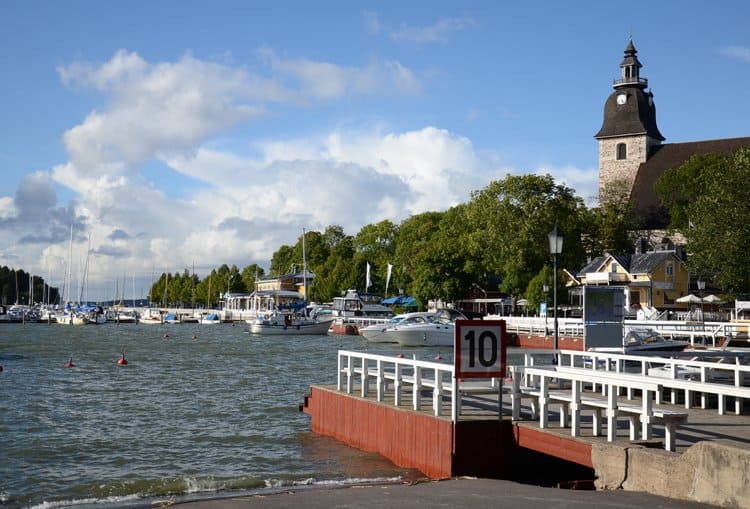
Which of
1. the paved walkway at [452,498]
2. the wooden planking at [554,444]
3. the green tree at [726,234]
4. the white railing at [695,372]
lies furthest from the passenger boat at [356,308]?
the paved walkway at [452,498]

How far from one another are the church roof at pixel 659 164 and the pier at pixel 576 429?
10108 centimetres

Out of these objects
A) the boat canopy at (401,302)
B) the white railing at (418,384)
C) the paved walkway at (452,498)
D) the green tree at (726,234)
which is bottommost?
the paved walkway at (452,498)

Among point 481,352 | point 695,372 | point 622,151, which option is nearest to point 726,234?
point 695,372

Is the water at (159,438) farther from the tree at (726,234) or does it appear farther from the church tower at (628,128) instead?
the church tower at (628,128)

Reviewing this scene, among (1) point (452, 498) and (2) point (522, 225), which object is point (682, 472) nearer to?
(1) point (452, 498)

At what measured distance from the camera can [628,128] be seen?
4936 inches

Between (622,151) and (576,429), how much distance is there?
11702 centimetres

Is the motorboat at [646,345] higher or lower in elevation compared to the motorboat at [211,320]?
lower

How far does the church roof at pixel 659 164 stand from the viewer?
11919 centimetres

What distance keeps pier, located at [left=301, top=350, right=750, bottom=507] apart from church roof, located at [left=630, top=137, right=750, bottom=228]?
3980 inches

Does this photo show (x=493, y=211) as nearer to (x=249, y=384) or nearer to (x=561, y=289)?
(x=561, y=289)

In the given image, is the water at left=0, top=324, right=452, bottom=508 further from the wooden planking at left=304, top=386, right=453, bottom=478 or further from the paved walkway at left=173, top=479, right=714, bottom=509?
the paved walkway at left=173, top=479, right=714, bottom=509

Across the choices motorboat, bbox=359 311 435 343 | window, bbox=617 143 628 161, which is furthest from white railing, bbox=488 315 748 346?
window, bbox=617 143 628 161

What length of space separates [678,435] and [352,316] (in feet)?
324
